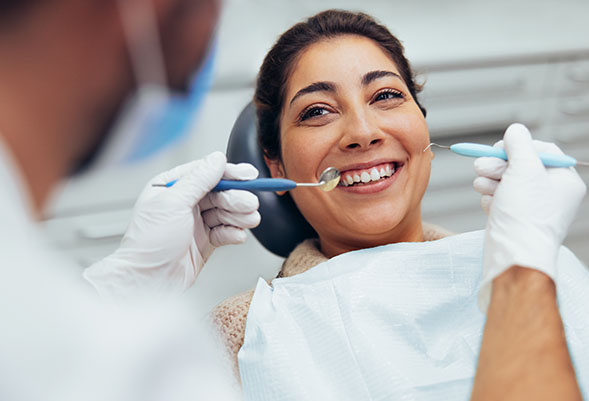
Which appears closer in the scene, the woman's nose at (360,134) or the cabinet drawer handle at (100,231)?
the woman's nose at (360,134)

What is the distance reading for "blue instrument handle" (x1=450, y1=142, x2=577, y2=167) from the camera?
3.01ft

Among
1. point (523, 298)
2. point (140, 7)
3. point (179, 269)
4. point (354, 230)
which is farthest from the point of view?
point (354, 230)

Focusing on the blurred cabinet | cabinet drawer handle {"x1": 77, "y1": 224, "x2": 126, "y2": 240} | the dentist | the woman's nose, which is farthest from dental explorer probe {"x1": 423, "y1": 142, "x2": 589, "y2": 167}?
cabinet drawer handle {"x1": 77, "y1": 224, "x2": 126, "y2": 240}

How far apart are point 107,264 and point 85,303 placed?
57 centimetres

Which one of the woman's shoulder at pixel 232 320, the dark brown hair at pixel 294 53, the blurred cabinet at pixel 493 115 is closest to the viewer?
the woman's shoulder at pixel 232 320

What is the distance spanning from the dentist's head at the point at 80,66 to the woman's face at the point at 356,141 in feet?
2.52

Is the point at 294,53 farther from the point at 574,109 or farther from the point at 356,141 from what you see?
the point at 574,109

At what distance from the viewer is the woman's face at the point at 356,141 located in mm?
1129

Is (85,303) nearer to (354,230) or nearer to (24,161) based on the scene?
(24,161)

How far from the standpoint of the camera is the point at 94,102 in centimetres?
35

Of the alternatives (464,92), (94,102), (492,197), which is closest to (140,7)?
(94,102)

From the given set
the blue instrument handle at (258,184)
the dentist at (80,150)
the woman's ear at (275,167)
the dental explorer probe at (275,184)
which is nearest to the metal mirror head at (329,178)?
the dental explorer probe at (275,184)

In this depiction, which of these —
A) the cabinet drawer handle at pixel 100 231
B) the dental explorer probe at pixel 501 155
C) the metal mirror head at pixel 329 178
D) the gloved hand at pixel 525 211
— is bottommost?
the cabinet drawer handle at pixel 100 231

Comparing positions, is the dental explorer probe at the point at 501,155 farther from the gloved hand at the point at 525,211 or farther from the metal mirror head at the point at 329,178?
the metal mirror head at the point at 329,178
